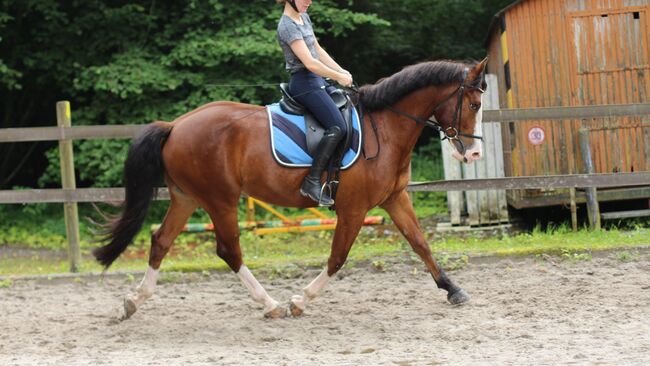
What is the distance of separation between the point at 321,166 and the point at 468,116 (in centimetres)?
115

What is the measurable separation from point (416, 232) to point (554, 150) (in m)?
5.80

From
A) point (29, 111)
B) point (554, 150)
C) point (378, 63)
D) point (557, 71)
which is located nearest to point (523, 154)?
point (554, 150)

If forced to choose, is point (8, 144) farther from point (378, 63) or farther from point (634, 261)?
point (634, 261)

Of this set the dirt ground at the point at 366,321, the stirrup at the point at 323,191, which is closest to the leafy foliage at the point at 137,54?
the dirt ground at the point at 366,321

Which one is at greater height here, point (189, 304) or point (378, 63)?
point (378, 63)

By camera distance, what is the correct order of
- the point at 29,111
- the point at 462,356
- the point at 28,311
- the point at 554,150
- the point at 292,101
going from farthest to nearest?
the point at 29,111, the point at 554,150, the point at 28,311, the point at 292,101, the point at 462,356

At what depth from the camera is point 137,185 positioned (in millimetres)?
6660

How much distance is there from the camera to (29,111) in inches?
591

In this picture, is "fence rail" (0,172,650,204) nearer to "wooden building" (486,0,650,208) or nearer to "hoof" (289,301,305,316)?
"hoof" (289,301,305,316)

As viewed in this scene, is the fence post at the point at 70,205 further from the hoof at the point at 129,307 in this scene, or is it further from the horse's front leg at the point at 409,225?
the horse's front leg at the point at 409,225

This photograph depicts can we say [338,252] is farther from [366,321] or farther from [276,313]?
[276,313]

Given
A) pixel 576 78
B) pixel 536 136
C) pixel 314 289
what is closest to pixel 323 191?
pixel 314 289

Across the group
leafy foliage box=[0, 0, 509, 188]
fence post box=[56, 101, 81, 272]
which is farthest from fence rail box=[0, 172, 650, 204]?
leafy foliage box=[0, 0, 509, 188]

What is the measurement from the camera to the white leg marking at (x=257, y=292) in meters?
6.42
